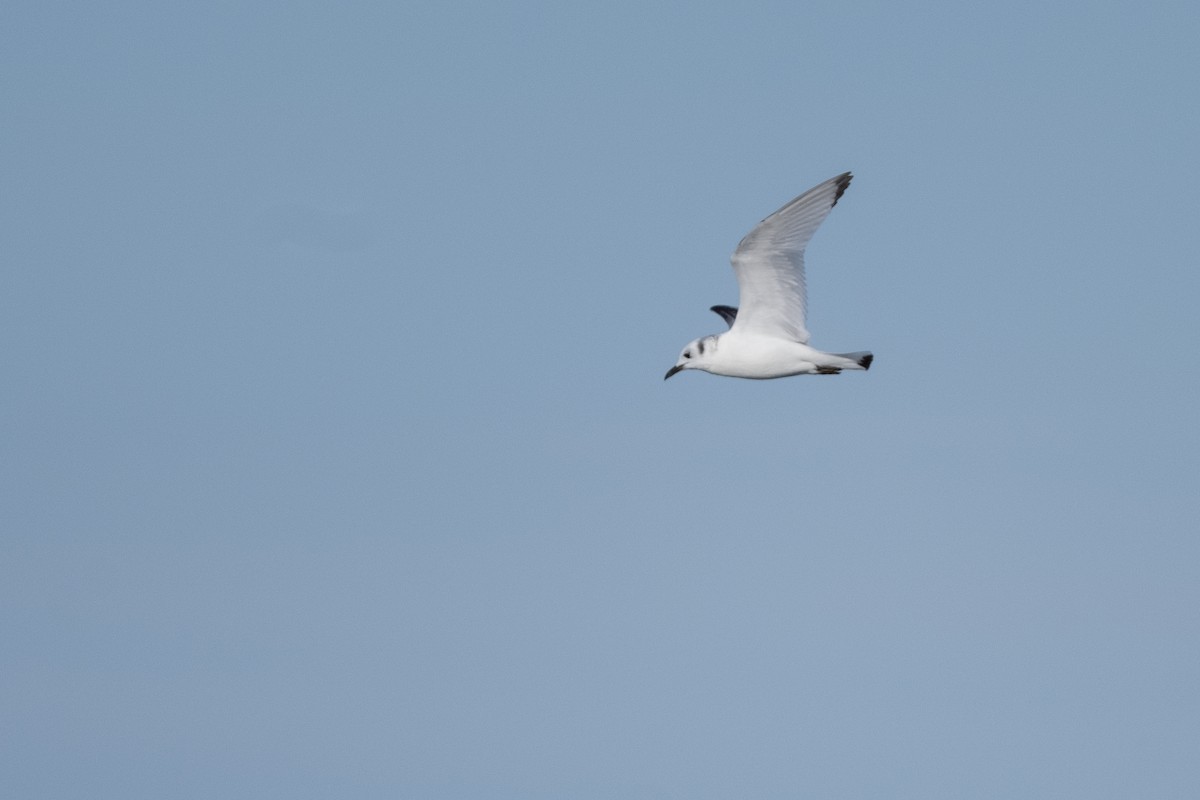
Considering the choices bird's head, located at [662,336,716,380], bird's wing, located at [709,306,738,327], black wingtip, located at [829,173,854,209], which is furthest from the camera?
bird's wing, located at [709,306,738,327]

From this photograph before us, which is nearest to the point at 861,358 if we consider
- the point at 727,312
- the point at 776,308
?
the point at 776,308

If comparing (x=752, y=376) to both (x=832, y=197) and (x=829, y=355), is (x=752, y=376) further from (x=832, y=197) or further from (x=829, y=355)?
(x=832, y=197)

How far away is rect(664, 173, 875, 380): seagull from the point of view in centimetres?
2058

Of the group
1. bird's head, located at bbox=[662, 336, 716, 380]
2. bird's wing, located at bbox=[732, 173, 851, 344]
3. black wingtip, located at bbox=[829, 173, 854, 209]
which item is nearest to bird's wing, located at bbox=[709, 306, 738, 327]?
bird's head, located at bbox=[662, 336, 716, 380]

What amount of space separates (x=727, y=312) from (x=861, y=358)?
15.2 feet

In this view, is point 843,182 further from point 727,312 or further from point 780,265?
point 727,312

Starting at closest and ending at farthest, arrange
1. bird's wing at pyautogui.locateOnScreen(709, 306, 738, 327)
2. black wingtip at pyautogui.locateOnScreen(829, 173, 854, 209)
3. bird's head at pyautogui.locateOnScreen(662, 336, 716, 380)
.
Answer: black wingtip at pyautogui.locateOnScreen(829, 173, 854, 209)
bird's head at pyautogui.locateOnScreen(662, 336, 716, 380)
bird's wing at pyautogui.locateOnScreen(709, 306, 738, 327)

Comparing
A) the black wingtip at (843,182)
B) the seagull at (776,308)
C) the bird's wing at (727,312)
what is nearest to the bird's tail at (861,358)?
the seagull at (776,308)

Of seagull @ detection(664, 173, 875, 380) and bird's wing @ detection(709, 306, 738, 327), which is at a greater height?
bird's wing @ detection(709, 306, 738, 327)

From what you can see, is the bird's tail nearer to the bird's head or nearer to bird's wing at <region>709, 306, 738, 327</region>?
the bird's head

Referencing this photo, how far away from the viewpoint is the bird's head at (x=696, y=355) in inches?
876

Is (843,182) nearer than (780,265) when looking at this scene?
Yes

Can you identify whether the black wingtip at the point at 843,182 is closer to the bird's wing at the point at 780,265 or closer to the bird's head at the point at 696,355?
the bird's wing at the point at 780,265

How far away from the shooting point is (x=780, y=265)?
69.4 feet
